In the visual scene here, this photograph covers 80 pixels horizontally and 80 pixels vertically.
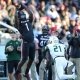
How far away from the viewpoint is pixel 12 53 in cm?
1585

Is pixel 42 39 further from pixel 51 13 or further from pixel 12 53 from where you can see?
pixel 51 13

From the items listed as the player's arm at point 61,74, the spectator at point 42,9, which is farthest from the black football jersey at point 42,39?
the spectator at point 42,9

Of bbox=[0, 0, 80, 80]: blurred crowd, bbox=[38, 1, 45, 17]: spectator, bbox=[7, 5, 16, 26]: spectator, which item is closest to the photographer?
bbox=[7, 5, 16, 26]: spectator

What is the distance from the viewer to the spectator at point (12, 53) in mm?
15695

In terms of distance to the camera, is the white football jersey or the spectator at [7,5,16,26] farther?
the spectator at [7,5,16,26]

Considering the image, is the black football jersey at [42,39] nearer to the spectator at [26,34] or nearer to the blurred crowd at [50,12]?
the blurred crowd at [50,12]

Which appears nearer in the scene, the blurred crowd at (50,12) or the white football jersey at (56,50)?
the white football jersey at (56,50)

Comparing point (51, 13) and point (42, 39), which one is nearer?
point (42, 39)

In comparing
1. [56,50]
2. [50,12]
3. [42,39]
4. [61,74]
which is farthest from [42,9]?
[61,74]

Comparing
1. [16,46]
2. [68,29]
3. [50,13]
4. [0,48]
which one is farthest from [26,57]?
[50,13]

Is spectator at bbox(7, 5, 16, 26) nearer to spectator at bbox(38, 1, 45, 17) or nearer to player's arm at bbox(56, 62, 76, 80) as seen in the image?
spectator at bbox(38, 1, 45, 17)

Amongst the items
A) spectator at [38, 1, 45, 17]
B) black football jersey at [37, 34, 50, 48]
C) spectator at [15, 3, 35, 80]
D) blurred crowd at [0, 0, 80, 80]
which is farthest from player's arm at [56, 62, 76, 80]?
spectator at [38, 1, 45, 17]

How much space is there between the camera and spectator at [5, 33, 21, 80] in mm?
15695

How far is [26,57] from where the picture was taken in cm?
1398
